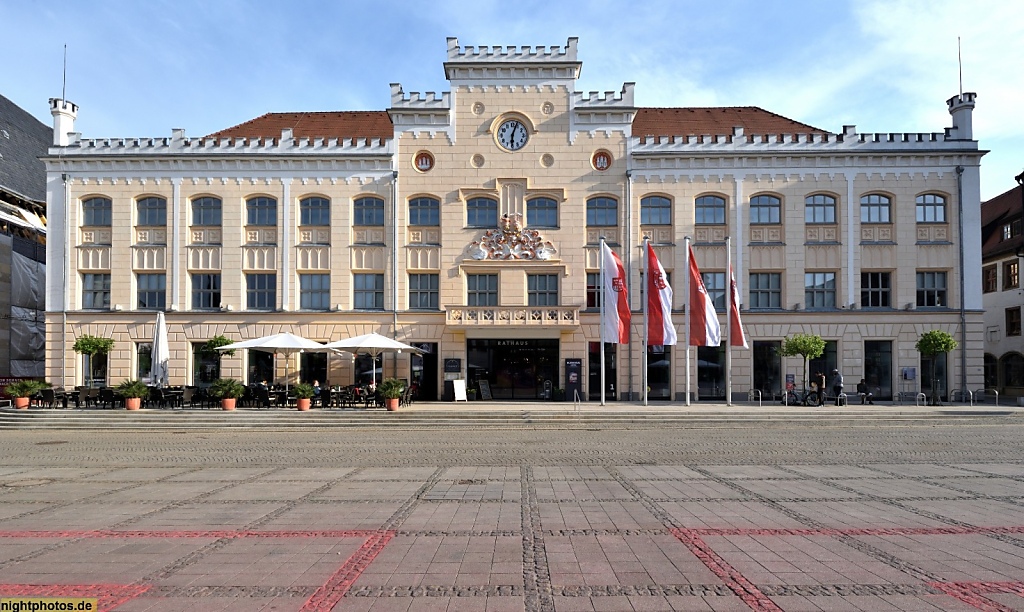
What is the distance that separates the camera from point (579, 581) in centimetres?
661

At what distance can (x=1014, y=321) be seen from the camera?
41.1 metres

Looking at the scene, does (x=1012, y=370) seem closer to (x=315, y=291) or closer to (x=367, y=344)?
(x=367, y=344)

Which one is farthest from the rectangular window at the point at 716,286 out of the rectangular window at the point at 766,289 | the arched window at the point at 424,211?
the arched window at the point at 424,211

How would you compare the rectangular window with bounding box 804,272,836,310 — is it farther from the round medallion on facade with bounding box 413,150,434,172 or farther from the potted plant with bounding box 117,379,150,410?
the potted plant with bounding box 117,379,150,410

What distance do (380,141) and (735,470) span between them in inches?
1033

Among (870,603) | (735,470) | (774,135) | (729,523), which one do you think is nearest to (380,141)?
(774,135)

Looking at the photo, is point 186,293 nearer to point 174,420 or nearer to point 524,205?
point 174,420

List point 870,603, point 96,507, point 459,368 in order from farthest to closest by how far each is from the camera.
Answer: point 459,368
point 96,507
point 870,603

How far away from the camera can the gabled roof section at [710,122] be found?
3741 centimetres

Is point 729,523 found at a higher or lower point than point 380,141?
lower

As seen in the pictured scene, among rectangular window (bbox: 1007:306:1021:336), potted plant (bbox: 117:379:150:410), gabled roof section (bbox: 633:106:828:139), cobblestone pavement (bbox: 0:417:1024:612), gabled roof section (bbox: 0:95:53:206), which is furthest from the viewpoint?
gabled roof section (bbox: 0:95:53:206)

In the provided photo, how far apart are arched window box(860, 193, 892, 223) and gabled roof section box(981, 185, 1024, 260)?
11.8 metres

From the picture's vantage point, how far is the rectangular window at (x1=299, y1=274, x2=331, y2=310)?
113 feet

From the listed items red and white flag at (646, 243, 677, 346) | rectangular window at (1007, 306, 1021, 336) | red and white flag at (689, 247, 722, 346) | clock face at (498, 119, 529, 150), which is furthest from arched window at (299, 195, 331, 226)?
rectangular window at (1007, 306, 1021, 336)
